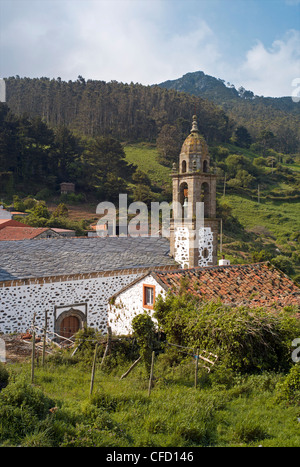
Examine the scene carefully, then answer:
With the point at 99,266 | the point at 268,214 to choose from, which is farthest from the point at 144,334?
the point at 268,214

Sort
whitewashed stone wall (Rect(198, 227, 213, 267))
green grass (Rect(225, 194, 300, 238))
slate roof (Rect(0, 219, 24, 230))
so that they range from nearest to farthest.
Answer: whitewashed stone wall (Rect(198, 227, 213, 267)) < slate roof (Rect(0, 219, 24, 230)) < green grass (Rect(225, 194, 300, 238))

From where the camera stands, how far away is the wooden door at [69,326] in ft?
44.5

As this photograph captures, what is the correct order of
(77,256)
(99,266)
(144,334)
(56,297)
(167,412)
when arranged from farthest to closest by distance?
(77,256) < (99,266) < (56,297) < (144,334) < (167,412)

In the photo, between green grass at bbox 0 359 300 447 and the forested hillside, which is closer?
green grass at bbox 0 359 300 447

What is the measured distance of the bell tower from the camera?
53.0ft

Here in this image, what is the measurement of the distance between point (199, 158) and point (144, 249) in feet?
14.5

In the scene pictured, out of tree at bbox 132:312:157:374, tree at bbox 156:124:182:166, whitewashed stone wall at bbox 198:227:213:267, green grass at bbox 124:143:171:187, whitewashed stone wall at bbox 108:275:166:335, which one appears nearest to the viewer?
tree at bbox 132:312:157:374

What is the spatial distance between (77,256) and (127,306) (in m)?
3.35

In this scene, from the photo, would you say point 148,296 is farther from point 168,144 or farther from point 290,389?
point 168,144

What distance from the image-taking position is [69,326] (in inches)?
544

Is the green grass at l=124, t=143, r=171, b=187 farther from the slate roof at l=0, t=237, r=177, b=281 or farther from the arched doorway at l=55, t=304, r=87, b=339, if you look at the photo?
the arched doorway at l=55, t=304, r=87, b=339

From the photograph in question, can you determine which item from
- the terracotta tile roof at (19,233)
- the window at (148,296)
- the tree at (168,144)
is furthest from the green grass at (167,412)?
the tree at (168,144)

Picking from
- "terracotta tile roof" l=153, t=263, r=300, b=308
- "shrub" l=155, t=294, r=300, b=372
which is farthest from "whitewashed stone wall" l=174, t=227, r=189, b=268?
"shrub" l=155, t=294, r=300, b=372

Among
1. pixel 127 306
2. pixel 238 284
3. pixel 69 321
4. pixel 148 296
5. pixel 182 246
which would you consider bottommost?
pixel 69 321
